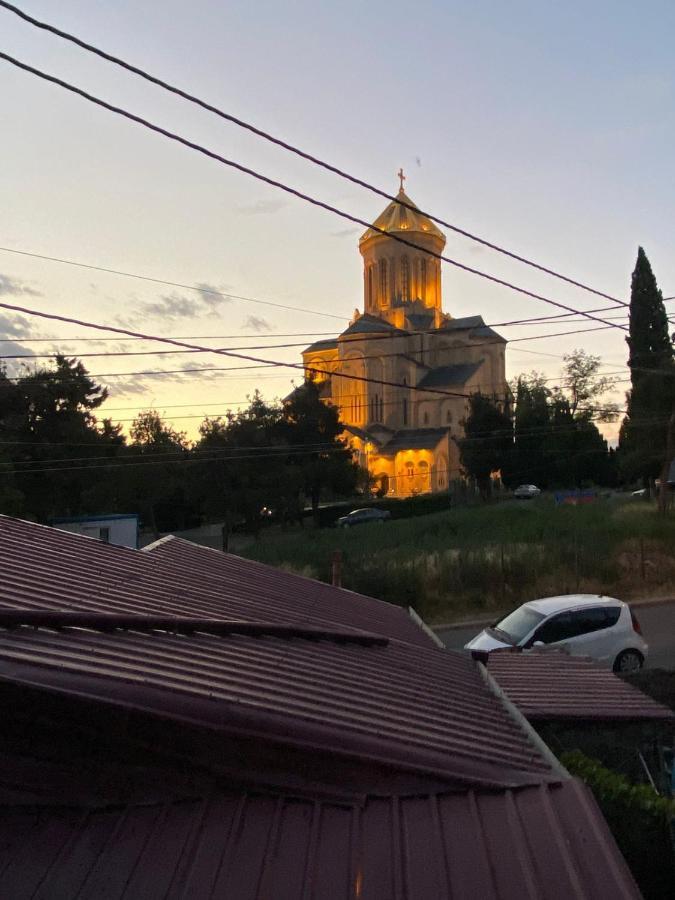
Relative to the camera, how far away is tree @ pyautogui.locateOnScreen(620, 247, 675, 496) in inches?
1300

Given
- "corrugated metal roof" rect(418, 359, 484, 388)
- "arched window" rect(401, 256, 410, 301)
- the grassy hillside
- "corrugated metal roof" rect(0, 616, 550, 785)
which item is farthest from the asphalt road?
"arched window" rect(401, 256, 410, 301)

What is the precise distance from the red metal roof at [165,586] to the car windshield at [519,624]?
2.86m

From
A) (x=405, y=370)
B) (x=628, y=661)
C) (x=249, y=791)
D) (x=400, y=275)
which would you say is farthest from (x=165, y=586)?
(x=400, y=275)

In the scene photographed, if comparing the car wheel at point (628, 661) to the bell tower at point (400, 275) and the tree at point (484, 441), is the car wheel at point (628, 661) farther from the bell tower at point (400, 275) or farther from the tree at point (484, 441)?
the bell tower at point (400, 275)

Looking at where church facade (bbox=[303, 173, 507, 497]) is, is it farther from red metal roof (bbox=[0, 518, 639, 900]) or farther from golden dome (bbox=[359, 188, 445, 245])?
red metal roof (bbox=[0, 518, 639, 900])

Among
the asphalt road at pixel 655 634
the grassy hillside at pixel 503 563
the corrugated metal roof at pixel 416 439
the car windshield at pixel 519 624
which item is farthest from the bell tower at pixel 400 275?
the car windshield at pixel 519 624

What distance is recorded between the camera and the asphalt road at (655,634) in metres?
14.3

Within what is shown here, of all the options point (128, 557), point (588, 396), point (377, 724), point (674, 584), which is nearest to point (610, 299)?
point (128, 557)

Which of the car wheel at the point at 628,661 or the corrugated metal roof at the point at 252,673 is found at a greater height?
the corrugated metal roof at the point at 252,673

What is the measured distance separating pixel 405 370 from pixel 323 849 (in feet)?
209

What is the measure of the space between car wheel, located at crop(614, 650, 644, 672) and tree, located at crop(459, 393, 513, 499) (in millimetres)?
38217

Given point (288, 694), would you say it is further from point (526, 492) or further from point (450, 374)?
point (450, 374)

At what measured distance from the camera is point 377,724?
Answer: 4.02m

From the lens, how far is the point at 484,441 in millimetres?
51125
